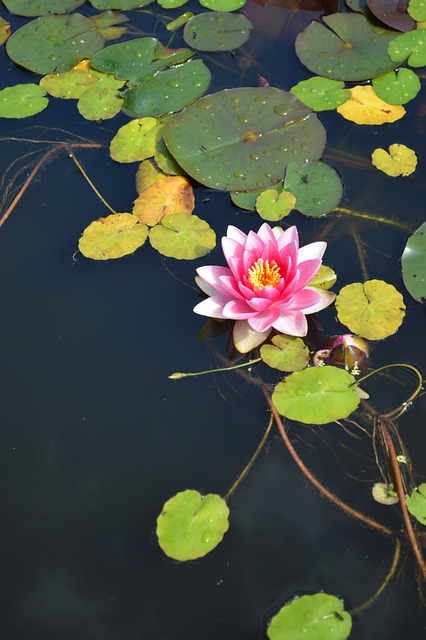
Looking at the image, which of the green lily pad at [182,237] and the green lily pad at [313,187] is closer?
the green lily pad at [182,237]

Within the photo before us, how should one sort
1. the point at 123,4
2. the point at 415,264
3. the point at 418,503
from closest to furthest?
the point at 418,503 < the point at 415,264 < the point at 123,4

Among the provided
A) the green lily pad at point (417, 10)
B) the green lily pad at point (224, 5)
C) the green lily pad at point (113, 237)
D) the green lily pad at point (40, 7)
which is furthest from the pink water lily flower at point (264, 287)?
the green lily pad at point (40, 7)

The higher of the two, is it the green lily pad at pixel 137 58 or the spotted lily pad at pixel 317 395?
the green lily pad at pixel 137 58

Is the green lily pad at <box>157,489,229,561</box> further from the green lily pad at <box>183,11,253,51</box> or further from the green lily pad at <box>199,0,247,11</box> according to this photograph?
the green lily pad at <box>199,0,247,11</box>

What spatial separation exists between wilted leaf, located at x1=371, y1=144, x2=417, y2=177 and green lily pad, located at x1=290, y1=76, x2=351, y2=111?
0.53m

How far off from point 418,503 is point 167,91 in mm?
3203

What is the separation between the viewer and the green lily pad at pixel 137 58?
4660 millimetres

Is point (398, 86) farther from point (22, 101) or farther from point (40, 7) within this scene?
point (40, 7)

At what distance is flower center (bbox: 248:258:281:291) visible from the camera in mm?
3320

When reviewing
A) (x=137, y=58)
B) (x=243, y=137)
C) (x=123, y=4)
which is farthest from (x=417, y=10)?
(x=123, y=4)

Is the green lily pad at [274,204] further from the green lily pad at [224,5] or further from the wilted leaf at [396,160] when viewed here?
the green lily pad at [224,5]

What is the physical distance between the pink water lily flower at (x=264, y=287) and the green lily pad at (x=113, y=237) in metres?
0.60

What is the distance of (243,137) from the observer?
13.4 ft

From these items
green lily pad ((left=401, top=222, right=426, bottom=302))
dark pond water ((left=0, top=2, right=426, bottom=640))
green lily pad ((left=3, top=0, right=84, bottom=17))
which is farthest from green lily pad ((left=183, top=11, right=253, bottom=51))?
green lily pad ((left=401, top=222, right=426, bottom=302))
